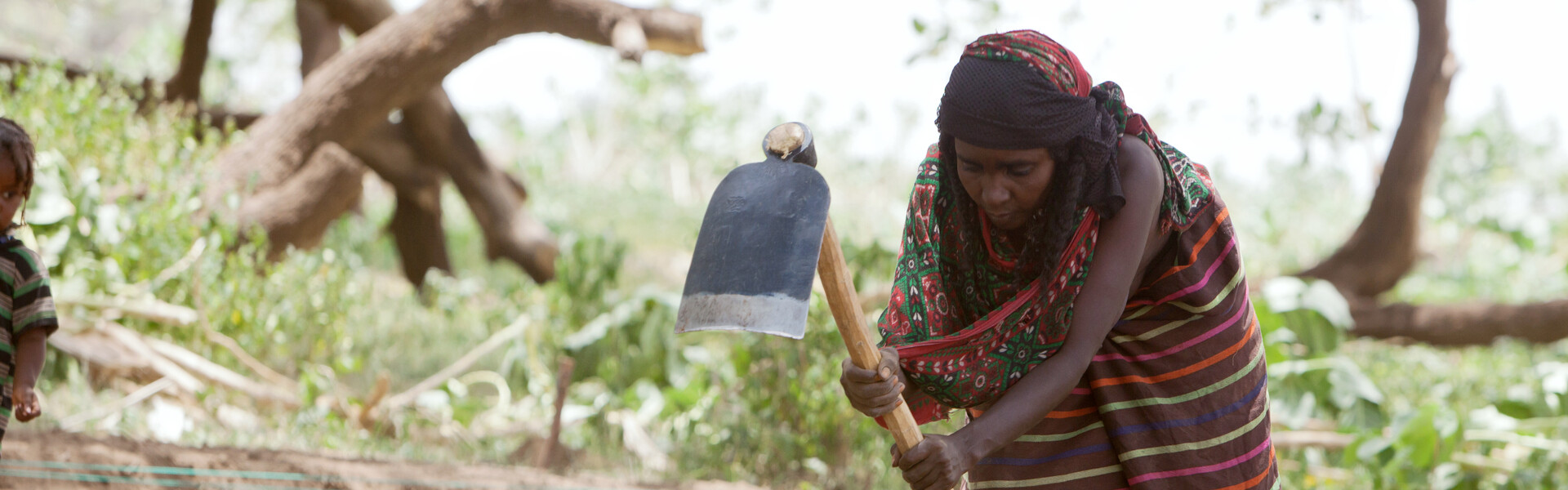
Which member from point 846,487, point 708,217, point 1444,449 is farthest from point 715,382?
point 708,217

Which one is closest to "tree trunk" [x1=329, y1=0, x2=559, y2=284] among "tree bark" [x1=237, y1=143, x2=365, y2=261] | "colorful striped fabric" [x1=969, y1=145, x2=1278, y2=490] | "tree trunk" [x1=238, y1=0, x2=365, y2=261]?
"tree trunk" [x1=238, y1=0, x2=365, y2=261]

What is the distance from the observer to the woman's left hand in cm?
131

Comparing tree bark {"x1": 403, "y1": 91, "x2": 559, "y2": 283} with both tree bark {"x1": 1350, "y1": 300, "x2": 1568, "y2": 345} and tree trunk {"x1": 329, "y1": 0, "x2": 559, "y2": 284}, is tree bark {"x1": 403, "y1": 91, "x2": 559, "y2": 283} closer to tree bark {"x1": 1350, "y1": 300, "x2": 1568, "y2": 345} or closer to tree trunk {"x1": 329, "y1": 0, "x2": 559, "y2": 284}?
tree trunk {"x1": 329, "y1": 0, "x2": 559, "y2": 284}

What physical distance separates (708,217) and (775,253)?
124 mm

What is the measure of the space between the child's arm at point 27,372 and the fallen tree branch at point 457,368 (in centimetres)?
201

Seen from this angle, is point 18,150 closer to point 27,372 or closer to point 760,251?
point 27,372

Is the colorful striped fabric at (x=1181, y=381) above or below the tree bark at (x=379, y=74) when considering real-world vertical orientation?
below

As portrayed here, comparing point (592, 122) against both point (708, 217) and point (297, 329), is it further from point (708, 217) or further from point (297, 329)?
point (708, 217)

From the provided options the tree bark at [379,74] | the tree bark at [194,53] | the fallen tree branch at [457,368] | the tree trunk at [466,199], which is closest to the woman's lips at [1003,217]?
the fallen tree branch at [457,368]

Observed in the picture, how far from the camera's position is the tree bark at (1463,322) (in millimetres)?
5512

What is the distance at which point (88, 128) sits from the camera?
4211 millimetres

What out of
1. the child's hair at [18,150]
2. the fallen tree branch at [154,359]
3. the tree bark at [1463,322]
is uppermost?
the fallen tree branch at [154,359]

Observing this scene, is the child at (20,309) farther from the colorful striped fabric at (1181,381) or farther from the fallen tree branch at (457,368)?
the fallen tree branch at (457,368)

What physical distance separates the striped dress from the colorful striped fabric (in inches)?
70.8
